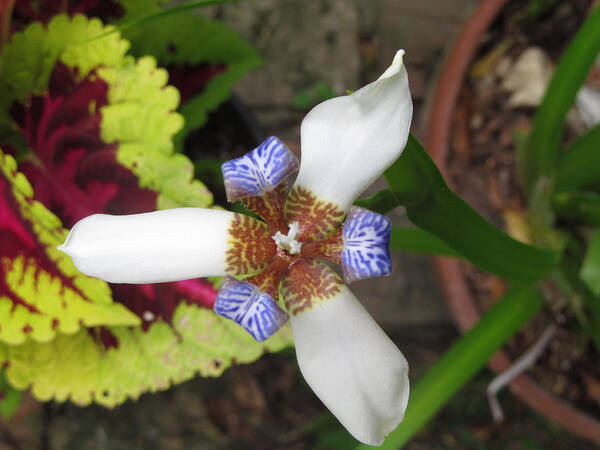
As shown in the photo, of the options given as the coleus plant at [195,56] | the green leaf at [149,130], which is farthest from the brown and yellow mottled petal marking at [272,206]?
the coleus plant at [195,56]

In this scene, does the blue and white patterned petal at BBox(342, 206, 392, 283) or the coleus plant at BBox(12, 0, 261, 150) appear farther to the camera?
the coleus plant at BBox(12, 0, 261, 150)

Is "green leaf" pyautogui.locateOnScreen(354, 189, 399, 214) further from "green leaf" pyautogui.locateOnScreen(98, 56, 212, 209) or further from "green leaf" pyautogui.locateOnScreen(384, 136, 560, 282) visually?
"green leaf" pyautogui.locateOnScreen(98, 56, 212, 209)

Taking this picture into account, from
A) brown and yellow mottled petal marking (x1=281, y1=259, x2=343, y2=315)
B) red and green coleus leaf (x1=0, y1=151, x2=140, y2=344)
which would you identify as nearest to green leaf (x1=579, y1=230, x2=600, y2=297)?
brown and yellow mottled petal marking (x1=281, y1=259, x2=343, y2=315)

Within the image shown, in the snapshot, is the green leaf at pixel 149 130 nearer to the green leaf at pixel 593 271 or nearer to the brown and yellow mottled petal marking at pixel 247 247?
the brown and yellow mottled petal marking at pixel 247 247

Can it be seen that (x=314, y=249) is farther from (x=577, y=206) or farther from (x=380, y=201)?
(x=577, y=206)

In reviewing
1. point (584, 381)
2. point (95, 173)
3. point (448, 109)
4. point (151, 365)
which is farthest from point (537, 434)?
point (95, 173)
